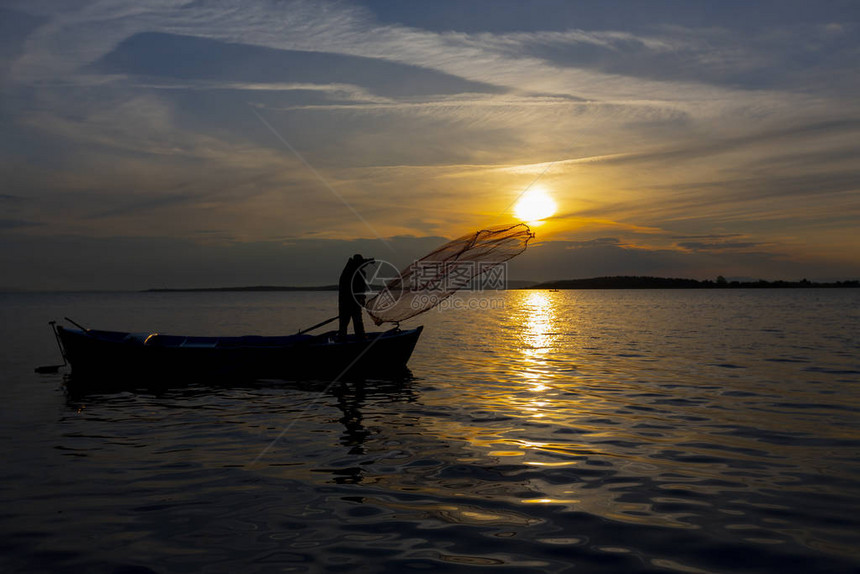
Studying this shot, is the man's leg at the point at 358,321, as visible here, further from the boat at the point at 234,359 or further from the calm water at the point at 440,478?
the calm water at the point at 440,478

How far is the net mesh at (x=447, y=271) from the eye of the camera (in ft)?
53.1

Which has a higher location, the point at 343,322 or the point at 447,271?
the point at 447,271

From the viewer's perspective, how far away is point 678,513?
7.62 meters

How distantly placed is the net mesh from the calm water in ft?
9.04

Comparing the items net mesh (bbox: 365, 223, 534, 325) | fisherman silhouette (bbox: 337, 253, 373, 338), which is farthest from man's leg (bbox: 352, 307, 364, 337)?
net mesh (bbox: 365, 223, 534, 325)

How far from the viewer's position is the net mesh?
53.1 ft

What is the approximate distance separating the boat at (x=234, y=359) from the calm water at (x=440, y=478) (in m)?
1.80

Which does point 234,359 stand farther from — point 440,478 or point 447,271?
point 440,478

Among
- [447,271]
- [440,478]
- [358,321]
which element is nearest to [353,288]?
[358,321]

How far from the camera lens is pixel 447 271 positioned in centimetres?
1736

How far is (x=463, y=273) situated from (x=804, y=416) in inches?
359

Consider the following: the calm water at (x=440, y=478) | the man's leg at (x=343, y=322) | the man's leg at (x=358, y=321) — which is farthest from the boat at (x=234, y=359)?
the calm water at (x=440, y=478)

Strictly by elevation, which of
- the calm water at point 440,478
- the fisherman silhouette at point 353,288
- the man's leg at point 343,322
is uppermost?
the fisherman silhouette at point 353,288

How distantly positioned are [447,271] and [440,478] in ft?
28.9
